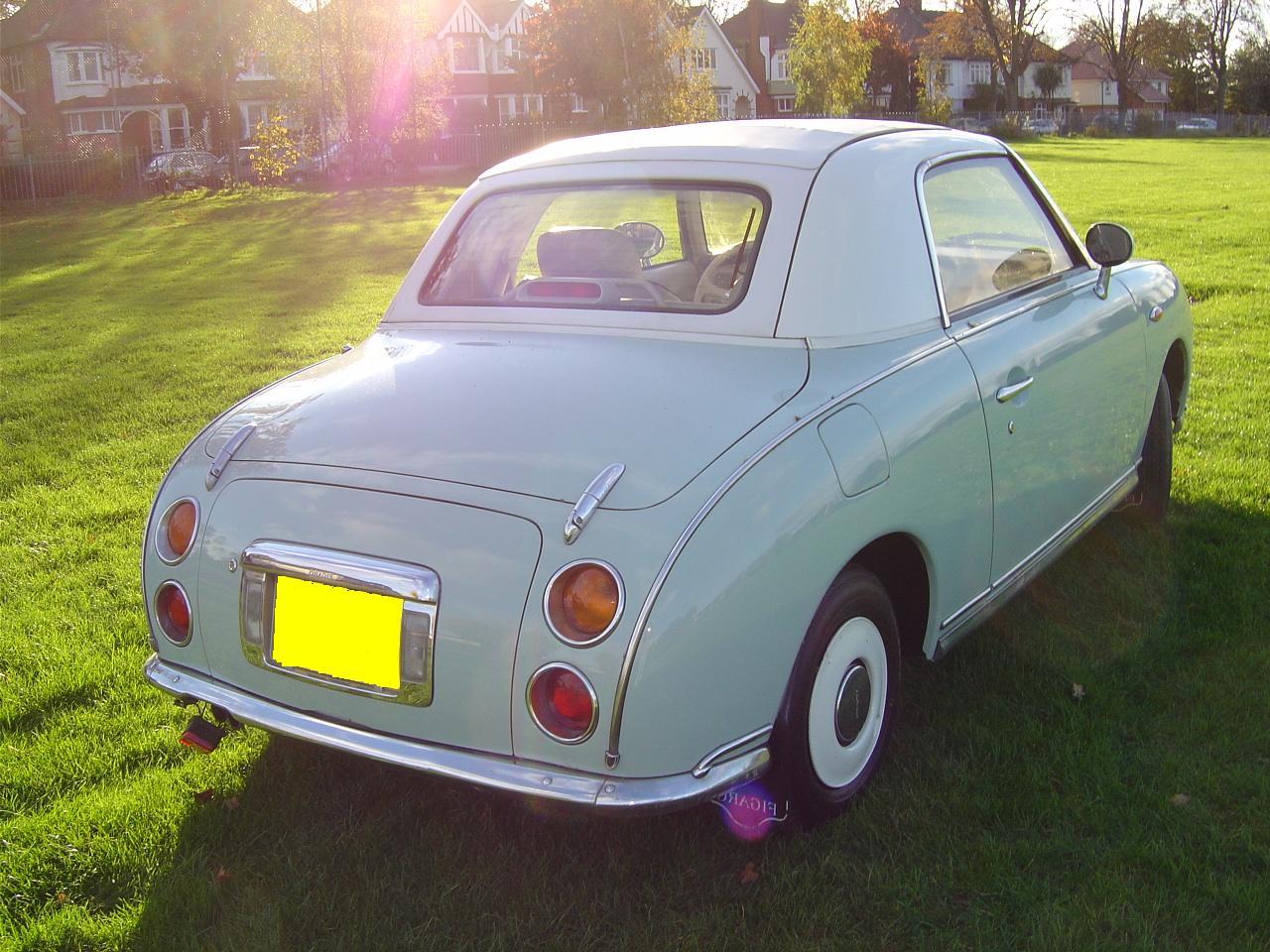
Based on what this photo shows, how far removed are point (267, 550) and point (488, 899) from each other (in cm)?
90

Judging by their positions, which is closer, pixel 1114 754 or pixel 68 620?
pixel 1114 754

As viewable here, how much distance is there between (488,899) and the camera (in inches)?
103

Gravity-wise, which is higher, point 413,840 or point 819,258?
point 819,258

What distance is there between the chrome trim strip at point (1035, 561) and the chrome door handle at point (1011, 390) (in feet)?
1.63

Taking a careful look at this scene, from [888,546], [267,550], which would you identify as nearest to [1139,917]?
[888,546]

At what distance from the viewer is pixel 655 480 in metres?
2.40

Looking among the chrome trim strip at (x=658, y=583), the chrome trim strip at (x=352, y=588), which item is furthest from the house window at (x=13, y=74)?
the chrome trim strip at (x=658, y=583)

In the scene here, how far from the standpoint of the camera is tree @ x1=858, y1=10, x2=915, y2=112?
2515 inches

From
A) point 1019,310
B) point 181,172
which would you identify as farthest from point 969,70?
point 1019,310

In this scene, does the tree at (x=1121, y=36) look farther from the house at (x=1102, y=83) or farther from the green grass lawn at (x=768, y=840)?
the green grass lawn at (x=768, y=840)

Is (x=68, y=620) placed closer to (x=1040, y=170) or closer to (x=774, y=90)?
(x=1040, y=170)

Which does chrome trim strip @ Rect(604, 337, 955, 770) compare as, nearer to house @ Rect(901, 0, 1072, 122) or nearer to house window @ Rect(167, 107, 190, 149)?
house window @ Rect(167, 107, 190, 149)

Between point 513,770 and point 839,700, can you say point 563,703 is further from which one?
point 839,700

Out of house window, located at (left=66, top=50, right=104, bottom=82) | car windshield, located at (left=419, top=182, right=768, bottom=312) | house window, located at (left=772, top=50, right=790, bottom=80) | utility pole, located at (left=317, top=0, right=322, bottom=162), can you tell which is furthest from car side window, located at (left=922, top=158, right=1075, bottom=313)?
house window, located at (left=772, top=50, right=790, bottom=80)
